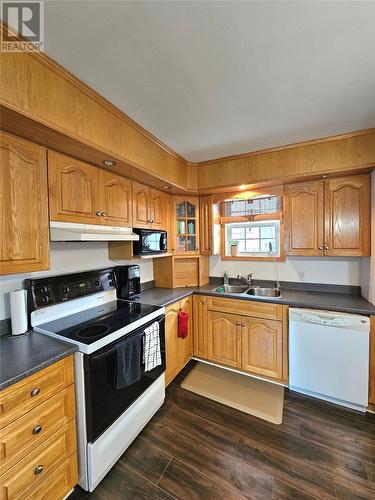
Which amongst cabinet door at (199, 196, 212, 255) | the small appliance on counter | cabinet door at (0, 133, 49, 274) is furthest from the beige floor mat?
cabinet door at (0, 133, 49, 274)

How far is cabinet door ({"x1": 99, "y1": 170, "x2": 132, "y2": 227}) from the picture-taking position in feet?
6.09

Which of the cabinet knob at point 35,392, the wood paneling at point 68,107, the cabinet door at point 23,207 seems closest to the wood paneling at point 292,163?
the wood paneling at point 68,107

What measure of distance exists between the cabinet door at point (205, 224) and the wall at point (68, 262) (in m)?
1.08

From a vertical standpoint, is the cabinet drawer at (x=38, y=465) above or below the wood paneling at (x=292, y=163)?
below

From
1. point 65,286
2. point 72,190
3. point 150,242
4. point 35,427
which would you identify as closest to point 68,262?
point 65,286

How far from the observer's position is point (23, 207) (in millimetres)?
1312

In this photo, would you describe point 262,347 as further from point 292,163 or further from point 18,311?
point 18,311

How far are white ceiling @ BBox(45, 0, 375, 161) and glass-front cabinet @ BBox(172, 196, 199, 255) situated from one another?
111 centimetres

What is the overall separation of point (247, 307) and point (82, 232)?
1.77 m

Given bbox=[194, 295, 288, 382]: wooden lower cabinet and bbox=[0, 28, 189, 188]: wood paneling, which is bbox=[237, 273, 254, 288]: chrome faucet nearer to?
bbox=[194, 295, 288, 382]: wooden lower cabinet

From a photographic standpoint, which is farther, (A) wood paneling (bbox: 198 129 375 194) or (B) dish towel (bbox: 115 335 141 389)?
(A) wood paneling (bbox: 198 129 375 194)

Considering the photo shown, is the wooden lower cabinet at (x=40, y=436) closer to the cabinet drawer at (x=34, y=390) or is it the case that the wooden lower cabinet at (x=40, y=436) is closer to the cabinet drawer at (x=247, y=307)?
the cabinet drawer at (x=34, y=390)

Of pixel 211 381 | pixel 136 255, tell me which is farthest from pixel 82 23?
pixel 211 381

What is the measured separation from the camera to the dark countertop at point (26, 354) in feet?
3.49
